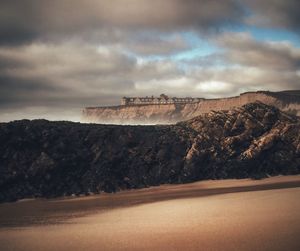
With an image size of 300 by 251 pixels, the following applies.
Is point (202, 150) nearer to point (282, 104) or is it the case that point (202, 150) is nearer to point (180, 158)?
point (180, 158)

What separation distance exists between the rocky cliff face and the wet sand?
72.6m

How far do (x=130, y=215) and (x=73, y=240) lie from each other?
93.2 inches

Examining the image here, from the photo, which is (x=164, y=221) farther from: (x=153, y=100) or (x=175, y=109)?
(x=153, y=100)

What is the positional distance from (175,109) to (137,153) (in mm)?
114811

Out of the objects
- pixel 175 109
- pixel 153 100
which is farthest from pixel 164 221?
pixel 153 100

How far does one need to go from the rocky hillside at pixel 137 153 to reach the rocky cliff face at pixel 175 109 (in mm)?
67199

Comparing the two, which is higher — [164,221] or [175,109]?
[175,109]

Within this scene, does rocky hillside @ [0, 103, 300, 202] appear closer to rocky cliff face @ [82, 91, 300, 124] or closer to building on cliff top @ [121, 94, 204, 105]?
rocky cliff face @ [82, 91, 300, 124]

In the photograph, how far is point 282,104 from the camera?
8138 cm

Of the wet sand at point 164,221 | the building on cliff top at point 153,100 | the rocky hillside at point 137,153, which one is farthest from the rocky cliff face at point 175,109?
the wet sand at point 164,221

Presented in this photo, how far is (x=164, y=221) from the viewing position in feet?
27.8

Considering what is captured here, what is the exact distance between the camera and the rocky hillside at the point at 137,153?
47.1 feet

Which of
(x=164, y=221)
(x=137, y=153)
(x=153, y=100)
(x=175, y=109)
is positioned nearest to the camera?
(x=164, y=221)

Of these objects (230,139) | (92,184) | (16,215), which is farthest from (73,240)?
(230,139)
